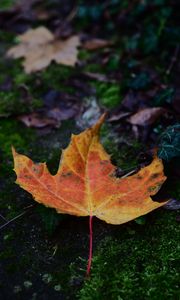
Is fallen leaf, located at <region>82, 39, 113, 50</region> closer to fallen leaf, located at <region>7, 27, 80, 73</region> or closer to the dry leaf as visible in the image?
fallen leaf, located at <region>7, 27, 80, 73</region>

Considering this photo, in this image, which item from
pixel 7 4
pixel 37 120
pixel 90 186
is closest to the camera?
pixel 90 186

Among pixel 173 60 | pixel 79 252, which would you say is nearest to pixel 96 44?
pixel 173 60

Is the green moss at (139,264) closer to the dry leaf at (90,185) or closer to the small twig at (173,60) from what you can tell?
the dry leaf at (90,185)

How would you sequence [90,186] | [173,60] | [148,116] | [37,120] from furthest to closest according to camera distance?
[173,60]
[37,120]
[148,116]
[90,186]

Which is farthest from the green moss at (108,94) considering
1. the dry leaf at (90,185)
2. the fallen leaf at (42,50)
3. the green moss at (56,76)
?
the dry leaf at (90,185)

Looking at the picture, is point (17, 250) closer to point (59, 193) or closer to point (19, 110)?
point (59, 193)

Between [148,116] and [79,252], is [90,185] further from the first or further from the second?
[148,116]
